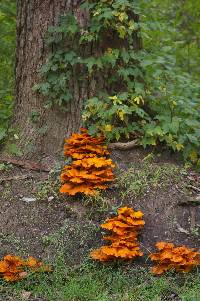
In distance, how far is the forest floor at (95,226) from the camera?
509cm

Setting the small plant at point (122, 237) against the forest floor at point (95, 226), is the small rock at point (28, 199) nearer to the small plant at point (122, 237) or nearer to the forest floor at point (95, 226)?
the forest floor at point (95, 226)

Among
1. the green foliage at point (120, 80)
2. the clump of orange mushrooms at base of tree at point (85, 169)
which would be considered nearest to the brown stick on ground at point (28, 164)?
the clump of orange mushrooms at base of tree at point (85, 169)

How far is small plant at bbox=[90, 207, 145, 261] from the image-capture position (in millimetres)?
5344

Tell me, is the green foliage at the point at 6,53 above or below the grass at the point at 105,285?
above

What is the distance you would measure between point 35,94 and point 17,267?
8.39 feet

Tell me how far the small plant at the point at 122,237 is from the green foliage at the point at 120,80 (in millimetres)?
1328

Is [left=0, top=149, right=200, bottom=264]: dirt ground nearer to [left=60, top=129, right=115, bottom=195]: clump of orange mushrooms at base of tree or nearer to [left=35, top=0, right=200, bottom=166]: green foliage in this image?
[left=60, top=129, right=115, bottom=195]: clump of orange mushrooms at base of tree

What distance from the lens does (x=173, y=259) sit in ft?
17.0

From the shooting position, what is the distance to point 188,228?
19.9 ft

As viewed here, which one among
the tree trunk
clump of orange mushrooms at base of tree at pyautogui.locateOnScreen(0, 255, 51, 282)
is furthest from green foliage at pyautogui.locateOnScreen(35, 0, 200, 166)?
clump of orange mushrooms at base of tree at pyautogui.locateOnScreen(0, 255, 51, 282)

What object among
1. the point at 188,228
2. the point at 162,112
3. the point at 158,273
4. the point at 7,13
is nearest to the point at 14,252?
the point at 158,273

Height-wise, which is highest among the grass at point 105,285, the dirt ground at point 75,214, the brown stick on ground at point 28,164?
the brown stick on ground at point 28,164

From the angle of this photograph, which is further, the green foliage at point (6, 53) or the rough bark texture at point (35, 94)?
the green foliage at point (6, 53)

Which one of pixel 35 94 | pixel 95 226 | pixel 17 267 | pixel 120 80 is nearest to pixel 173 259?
pixel 95 226
